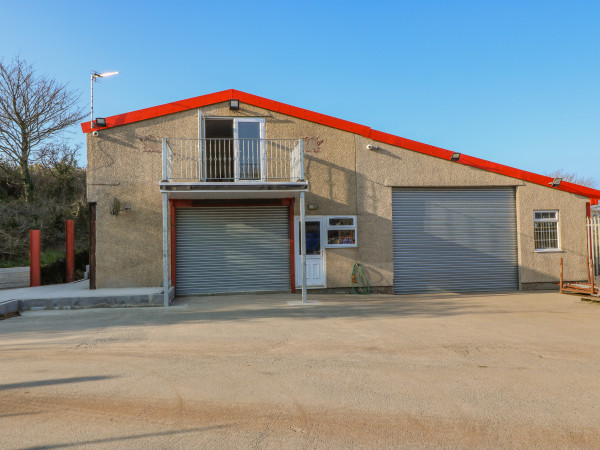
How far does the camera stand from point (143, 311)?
30.2 feet

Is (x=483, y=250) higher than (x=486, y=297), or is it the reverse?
(x=483, y=250)

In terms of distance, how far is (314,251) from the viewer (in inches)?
473

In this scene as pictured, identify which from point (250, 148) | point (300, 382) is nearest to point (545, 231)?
point (250, 148)

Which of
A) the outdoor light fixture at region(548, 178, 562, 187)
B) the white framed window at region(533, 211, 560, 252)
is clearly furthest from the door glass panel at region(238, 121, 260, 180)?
the outdoor light fixture at region(548, 178, 562, 187)

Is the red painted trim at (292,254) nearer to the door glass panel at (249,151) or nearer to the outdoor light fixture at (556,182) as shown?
the door glass panel at (249,151)

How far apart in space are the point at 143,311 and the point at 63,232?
10820mm

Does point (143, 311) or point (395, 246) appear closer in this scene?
point (143, 311)

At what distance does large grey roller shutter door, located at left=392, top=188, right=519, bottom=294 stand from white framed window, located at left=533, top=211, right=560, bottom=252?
639 mm

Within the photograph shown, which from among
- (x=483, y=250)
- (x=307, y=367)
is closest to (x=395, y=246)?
(x=483, y=250)

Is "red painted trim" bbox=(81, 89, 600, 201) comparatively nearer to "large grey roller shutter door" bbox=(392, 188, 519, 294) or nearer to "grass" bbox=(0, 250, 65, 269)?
"large grey roller shutter door" bbox=(392, 188, 519, 294)

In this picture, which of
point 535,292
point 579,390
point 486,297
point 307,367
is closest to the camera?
point 579,390

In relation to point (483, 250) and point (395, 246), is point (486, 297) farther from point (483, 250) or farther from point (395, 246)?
point (395, 246)

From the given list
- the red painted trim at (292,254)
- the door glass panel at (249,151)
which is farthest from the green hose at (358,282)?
the door glass panel at (249,151)

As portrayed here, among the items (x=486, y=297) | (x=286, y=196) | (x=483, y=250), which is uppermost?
(x=286, y=196)
